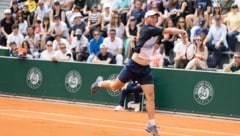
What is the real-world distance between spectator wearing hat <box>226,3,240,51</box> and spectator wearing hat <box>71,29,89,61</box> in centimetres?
477

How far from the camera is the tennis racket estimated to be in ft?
65.0

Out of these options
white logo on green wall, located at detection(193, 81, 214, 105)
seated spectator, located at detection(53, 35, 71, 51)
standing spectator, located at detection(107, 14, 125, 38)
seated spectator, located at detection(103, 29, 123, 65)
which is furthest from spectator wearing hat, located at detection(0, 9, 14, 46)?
white logo on green wall, located at detection(193, 81, 214, 105)

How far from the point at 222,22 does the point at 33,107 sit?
5.96 m

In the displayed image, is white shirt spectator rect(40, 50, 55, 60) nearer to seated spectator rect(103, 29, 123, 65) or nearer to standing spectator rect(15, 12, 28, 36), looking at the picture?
seated spectator rect(103, 29, 123, 65)

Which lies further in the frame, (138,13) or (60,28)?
(60,28)

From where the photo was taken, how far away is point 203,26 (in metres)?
21.0

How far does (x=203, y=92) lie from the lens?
18188 millimetres

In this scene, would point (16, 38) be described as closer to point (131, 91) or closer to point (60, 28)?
point (60, 28)

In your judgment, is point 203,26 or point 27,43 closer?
point 203,26

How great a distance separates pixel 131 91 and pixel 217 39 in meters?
2.98

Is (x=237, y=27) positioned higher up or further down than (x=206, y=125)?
higher up

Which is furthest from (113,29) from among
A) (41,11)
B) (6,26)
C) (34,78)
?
(6,26)

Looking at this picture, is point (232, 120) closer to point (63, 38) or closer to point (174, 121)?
point (174, 121)

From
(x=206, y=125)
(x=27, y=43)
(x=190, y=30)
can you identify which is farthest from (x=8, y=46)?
(x=206, y=125)
